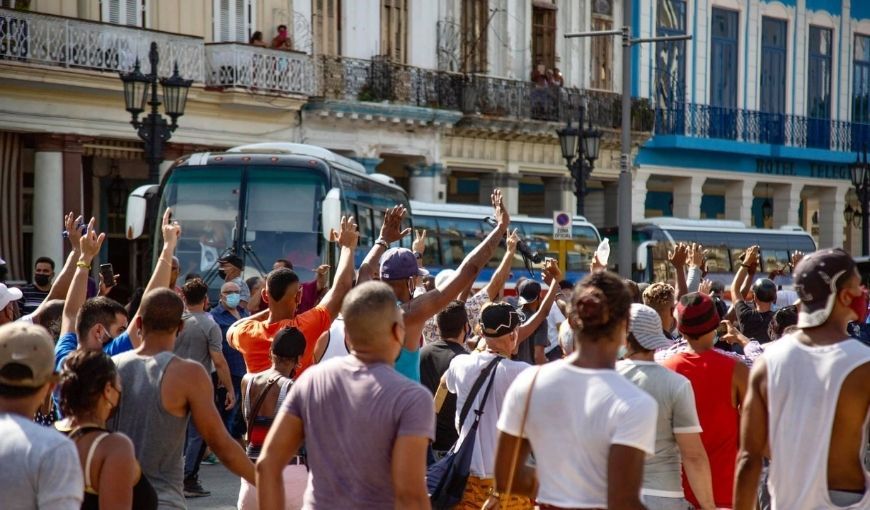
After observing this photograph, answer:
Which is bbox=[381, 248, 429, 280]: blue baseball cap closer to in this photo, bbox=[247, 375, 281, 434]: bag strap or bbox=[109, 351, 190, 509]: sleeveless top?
bbox=[247, 375, 281, 434]: bag strap

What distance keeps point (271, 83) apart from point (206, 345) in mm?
18166

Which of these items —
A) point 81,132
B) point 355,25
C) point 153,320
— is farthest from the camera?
point 355,25

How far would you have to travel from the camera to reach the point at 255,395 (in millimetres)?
7398

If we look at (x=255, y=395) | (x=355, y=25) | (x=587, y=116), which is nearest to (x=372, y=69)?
(x=355, y=25)

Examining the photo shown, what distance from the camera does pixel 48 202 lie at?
25.4 m

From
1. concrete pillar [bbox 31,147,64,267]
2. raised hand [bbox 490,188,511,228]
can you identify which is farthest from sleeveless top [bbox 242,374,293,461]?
concrete pillar [bbox 31,147,64,267]

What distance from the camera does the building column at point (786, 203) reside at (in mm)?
42656

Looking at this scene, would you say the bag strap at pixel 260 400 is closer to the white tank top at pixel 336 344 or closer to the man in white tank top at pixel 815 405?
the white tank top at pixel 336 344

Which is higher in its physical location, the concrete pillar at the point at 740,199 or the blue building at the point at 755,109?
the blue building at the point at 755,109

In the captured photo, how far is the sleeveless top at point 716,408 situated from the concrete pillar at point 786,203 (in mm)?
36925

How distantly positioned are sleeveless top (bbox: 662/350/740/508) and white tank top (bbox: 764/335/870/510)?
3.98 feet

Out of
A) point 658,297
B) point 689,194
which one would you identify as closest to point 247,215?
point 658,297

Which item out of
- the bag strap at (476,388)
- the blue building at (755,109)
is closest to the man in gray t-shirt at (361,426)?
the bag strap at (476,388)

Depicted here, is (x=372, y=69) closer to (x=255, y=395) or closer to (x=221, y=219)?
(x=221, y=219)
